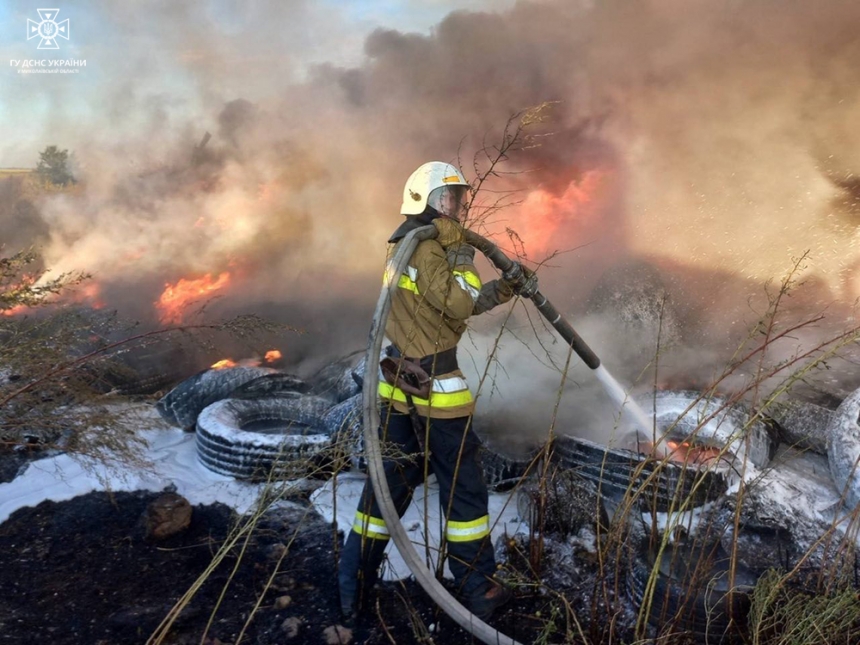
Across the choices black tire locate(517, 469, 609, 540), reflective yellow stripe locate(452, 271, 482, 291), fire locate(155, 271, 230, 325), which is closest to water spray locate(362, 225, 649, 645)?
reflective yellow stripe locate(452, 271, 482, 291)

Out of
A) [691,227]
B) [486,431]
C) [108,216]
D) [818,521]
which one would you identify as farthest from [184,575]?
[108,216]

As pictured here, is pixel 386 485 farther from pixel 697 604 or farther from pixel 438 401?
pixel 697 604

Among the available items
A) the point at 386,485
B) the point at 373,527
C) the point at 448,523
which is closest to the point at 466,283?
the point at 386,485

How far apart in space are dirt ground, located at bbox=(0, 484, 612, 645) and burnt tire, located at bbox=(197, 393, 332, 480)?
0.42 metres

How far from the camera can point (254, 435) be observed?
406 cm

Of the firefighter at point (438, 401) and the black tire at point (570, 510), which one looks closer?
the firefighter at point (438, 401)

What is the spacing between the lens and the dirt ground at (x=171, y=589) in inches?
99.7

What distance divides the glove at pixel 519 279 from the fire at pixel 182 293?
6080mm

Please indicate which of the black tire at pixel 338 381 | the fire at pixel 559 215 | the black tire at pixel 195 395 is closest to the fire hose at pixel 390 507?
the black tire at pixel 338 381

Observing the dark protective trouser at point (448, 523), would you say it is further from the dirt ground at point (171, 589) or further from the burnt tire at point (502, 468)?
the burnt tire at point (502, 468)

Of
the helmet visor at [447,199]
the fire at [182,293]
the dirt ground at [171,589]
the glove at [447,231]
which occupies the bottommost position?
the dirt ground at [171,589]

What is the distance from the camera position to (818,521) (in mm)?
3258

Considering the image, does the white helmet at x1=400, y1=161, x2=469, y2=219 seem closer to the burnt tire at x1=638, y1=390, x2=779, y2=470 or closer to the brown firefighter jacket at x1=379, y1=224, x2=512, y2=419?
the brown firefighter jacket at x1=379, y1=224, x2=512, y2=419

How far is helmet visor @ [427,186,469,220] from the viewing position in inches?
111
